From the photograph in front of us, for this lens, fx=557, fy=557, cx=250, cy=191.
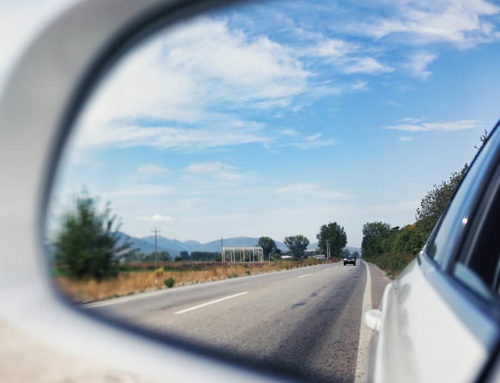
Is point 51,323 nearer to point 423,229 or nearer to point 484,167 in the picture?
point 484,167

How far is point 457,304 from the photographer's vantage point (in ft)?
4.25

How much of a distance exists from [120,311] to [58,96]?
3.47 ft

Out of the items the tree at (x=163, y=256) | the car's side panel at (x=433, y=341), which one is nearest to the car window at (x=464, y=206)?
the car's side panel at (x=433, y=341)

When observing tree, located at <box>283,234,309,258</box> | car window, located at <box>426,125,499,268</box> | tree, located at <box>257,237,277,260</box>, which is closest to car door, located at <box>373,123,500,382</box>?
car window, located at <box>426,125,499,268</box>

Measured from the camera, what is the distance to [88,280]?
7.43 ft

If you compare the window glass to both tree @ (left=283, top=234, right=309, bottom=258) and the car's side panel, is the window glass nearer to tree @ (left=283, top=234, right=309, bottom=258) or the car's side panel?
the car's side panel

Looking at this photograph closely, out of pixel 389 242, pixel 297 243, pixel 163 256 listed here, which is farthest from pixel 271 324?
pixel 297 243

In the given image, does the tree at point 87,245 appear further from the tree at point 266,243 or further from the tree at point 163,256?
the tree at point 266,243

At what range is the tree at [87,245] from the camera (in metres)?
2.18

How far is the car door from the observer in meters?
0.96

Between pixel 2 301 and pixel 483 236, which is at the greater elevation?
pixel 483 236

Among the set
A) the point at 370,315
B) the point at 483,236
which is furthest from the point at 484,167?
the point at 370,315

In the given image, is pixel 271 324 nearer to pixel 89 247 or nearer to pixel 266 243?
pixel 89 247

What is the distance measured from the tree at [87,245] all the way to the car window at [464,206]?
4.11 ft
